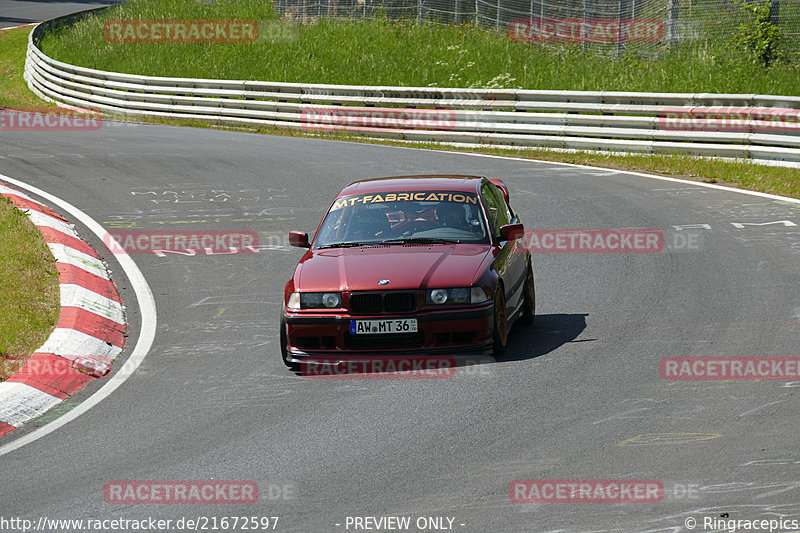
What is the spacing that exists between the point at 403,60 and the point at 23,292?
22.6 m

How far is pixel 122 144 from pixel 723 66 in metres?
13.4

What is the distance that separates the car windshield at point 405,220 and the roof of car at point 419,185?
98 millimetres

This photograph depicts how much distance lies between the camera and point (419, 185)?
34.6ft

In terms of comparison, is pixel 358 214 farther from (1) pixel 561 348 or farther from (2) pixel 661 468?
(2) pixel 661 468

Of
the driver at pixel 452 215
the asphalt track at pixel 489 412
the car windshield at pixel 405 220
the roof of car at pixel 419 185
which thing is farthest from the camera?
the roof of car at pixel 419 185

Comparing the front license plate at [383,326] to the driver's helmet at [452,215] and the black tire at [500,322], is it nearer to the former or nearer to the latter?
the black tire at [500,322]

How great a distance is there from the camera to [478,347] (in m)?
8.77

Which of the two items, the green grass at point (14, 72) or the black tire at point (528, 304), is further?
the green grass at point (14, 72)

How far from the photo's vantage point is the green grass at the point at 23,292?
31.5 ft

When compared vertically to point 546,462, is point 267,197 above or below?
below

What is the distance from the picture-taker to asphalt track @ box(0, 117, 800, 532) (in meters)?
5.96

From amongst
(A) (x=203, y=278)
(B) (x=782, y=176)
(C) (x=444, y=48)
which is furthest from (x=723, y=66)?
(A) (x=203, y=278)

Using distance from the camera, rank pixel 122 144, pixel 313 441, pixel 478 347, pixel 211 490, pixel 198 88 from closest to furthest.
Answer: pixel 211 490, pixel 313 441, pixel 478 347, pixel 122 144, pixel 198 88

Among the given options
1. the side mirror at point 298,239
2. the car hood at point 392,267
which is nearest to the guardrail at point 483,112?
the car hood at point 392,267
